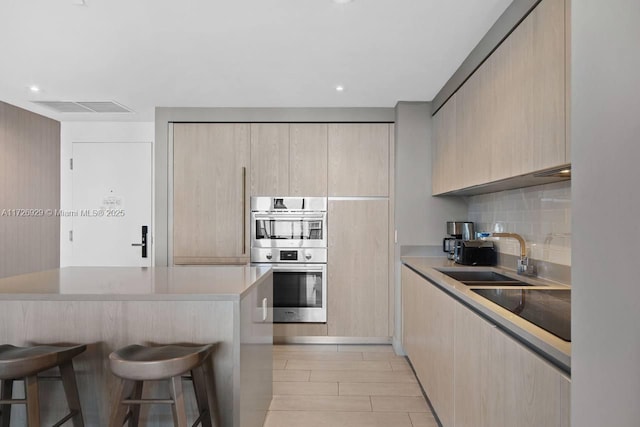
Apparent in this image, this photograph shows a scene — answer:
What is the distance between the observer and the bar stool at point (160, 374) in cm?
149

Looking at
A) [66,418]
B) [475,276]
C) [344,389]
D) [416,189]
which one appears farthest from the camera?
[416,189]

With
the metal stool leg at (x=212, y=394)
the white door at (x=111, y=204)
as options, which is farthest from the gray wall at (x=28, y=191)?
the metal stool leg at (x=212, y=394)

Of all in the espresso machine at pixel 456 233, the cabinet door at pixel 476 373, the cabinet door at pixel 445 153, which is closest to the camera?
the cabinet door at pixel 476 373

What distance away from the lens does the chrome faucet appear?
2432 millimetres

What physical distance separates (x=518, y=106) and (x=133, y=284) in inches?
83.1

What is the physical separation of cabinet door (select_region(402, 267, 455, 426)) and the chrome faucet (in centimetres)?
56

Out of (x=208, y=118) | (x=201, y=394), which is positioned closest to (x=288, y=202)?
(x=208, y=118)

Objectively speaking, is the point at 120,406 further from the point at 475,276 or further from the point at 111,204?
the point at 111,204

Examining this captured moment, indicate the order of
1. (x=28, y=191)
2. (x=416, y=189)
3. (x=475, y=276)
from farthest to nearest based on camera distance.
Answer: (x=28, y=191), (x=416, y=189), (x=475, y=276)

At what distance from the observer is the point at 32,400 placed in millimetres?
1585

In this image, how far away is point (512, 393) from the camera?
4.38 feet

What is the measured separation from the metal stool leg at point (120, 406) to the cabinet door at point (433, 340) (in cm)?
154

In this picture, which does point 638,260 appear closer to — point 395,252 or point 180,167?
point 395,252

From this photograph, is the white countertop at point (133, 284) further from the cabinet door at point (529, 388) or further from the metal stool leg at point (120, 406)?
the cabinet door at point (529, 388)
